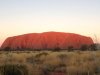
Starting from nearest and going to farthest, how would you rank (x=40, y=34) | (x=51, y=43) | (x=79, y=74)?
(x=79, y=74), (x=51, y=43), (x=40, y=34)

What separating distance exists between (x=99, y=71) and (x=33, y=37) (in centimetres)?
11854

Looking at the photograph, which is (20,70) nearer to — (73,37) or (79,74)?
(79,74)

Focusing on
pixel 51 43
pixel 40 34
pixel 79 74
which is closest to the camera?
pixel 79 74

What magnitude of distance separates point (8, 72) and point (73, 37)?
113628 millimetres

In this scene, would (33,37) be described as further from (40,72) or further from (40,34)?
(40,72)

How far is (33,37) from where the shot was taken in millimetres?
130000

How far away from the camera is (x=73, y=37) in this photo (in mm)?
123625

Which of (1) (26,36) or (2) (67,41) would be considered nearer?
(2) (67,41)

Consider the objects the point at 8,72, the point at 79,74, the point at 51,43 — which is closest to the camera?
the point at 8,72

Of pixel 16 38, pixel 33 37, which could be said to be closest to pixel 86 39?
pixel 33 37

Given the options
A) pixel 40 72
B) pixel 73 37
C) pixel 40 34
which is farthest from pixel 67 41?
pixel 40 72

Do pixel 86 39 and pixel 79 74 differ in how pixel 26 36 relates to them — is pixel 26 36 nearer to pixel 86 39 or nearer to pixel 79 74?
pixel 86 39

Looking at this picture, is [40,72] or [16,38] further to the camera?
[16,38]

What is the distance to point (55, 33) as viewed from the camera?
129500 millimetres
